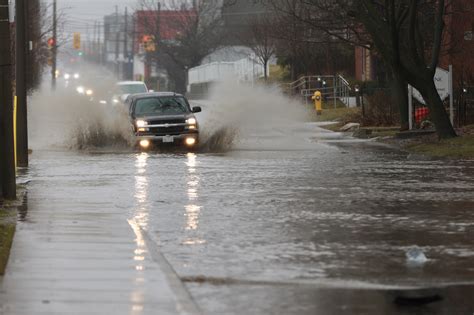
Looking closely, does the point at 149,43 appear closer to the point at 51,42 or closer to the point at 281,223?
the point at 51,42

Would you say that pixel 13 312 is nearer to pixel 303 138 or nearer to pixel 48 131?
pixel 303 138

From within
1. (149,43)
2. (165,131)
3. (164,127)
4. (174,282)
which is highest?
(149,43)

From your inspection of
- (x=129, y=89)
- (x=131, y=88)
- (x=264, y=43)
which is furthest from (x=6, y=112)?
(x=264, y=43)

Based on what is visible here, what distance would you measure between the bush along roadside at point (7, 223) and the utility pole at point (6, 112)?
33 centimetres

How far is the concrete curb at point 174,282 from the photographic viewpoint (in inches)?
339

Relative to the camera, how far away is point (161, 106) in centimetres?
3041

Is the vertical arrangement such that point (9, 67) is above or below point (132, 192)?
above

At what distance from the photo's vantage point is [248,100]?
1420 inches

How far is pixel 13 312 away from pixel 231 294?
194 cm

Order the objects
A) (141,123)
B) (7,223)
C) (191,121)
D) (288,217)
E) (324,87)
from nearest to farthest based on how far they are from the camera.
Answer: (7,223) → (288,217) → (141,123) → (191,121) → (324,87)

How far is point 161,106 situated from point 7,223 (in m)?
17.1

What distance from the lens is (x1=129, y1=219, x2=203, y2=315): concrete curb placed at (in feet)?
28.3

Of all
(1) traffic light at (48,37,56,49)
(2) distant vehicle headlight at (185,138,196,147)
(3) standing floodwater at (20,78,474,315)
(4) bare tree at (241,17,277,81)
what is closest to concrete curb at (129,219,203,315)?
(3) standing floodwater at (20,78,474,315)

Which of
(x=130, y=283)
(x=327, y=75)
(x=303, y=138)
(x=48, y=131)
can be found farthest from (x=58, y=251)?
(x=327, y=75)
